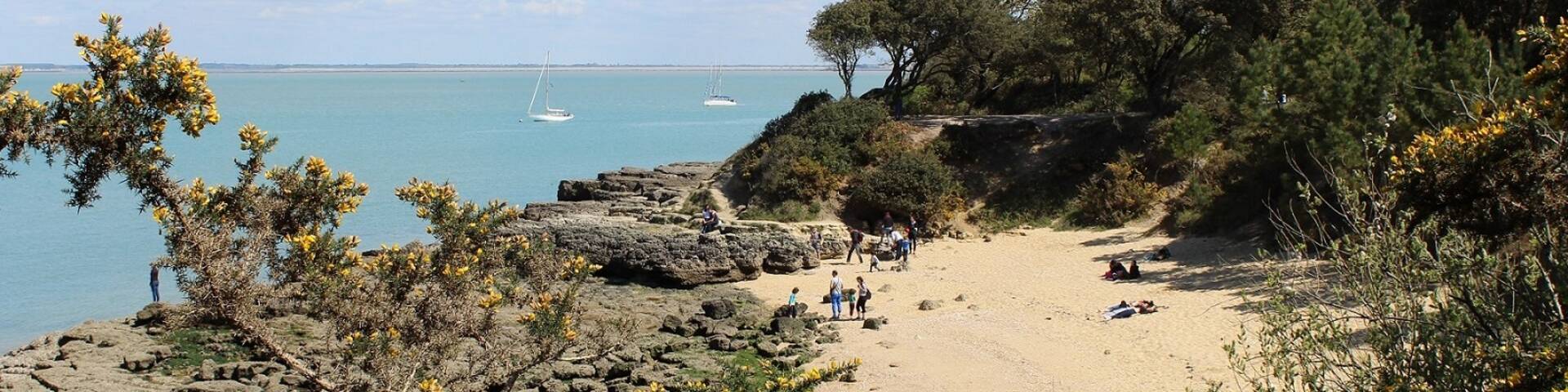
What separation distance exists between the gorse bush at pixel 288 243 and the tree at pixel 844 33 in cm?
2931

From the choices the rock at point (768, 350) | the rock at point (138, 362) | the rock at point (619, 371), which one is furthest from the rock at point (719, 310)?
the rock at point (138, 362)

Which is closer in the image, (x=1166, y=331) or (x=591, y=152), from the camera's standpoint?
(x=1166, y=331)

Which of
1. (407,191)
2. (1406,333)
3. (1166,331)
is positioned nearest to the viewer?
(1406,333)

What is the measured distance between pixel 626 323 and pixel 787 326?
10.9 meters

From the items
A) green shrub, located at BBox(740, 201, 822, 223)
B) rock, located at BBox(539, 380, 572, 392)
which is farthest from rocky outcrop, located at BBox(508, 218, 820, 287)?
rock, located at BBox(539, 380, 572, 392)

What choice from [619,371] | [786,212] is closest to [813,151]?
[786,212]

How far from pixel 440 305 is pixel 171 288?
2607cm

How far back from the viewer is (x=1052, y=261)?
27156mm

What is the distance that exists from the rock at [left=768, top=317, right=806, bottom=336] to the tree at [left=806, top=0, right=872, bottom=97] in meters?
17.1

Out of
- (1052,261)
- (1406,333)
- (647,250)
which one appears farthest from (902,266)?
(1406,333)

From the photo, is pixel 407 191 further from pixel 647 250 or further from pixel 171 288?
pixel 171 288

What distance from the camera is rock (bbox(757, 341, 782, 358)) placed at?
19.5 metres

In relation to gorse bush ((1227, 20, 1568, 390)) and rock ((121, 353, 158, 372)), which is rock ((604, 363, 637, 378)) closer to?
rock ((121, 353, 158, 372))

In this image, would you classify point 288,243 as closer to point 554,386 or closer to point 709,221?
point 554,386
